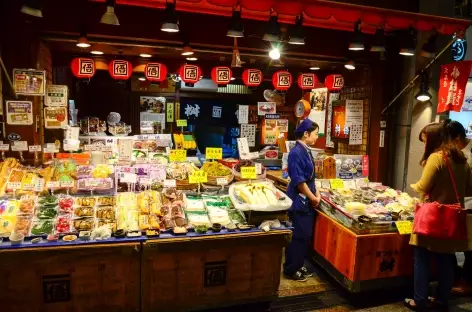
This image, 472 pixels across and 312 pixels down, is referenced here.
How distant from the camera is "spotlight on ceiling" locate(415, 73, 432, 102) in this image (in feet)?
23.1

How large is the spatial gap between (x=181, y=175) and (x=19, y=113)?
2784 mm

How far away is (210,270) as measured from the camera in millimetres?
4508

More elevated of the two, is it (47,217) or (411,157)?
(411,157)

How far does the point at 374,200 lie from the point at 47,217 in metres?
4.96

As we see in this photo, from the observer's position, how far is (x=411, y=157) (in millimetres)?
7598

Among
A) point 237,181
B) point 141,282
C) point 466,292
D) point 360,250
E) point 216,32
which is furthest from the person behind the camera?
point 216,32

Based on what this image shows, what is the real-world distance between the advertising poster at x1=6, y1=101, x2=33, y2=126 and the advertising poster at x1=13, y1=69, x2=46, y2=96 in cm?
21

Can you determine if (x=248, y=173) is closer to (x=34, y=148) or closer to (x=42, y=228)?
(x=42, y=228)

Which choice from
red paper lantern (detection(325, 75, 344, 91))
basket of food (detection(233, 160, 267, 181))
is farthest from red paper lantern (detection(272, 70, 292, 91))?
basket of food (detection(233, 160, 267, 181))

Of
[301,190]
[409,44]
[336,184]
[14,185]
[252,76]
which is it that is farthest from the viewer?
[252,76]

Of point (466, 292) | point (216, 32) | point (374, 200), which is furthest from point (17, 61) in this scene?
point (466, 292)

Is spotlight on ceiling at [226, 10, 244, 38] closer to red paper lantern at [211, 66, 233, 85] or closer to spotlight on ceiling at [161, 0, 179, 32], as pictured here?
spotlight on ceiling at [161, 0, 179, 32]

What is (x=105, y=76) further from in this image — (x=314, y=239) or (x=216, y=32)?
(x=314, y=239)

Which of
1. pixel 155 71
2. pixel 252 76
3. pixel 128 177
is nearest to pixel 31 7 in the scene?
pixel 128 177
